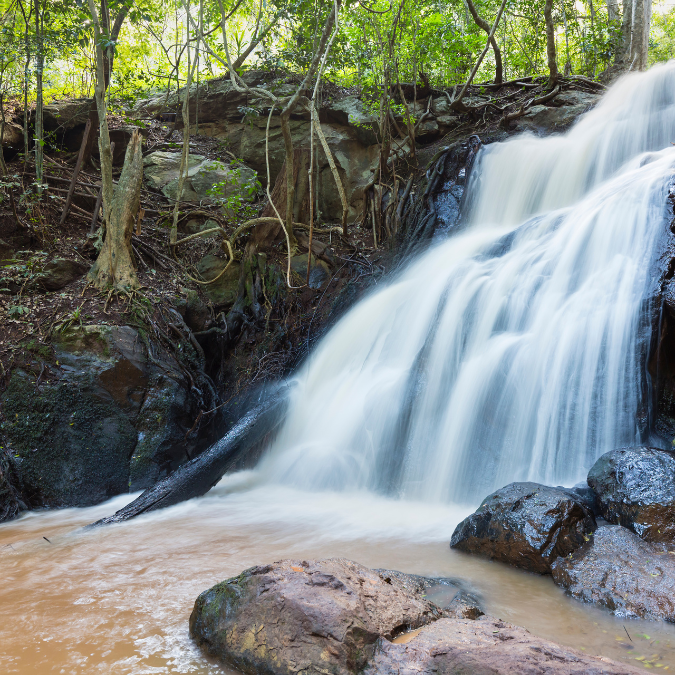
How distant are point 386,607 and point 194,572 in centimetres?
141

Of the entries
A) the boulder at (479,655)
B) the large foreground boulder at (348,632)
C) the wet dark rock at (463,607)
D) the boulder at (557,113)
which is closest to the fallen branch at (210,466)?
the large foreground boulder at (348,632)

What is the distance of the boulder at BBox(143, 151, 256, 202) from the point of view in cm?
912

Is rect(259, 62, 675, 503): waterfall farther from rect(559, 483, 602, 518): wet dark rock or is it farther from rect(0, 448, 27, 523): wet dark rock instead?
rect(0, 448, 27, 523): wet dark rock

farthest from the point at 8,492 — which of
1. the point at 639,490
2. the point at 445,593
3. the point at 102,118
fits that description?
the point at 639,490

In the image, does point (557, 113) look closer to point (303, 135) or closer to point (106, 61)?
point (303, 135)

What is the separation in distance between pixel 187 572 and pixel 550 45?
9258 mm

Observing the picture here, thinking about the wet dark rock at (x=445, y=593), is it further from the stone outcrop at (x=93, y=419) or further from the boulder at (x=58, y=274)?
the boulder at (x=58, y=274)

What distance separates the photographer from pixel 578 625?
2314mm

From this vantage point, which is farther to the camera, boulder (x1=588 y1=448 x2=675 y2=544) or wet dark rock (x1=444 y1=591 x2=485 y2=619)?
boulder (x1=588 y1=448 x2=675 y2=544)

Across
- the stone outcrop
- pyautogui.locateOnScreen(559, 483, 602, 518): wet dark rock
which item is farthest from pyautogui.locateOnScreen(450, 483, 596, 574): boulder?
the stone outcrop

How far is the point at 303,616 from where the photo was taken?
1.93m

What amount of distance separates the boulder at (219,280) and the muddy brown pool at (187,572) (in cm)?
351

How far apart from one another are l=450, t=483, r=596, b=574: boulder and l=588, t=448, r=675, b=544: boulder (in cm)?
17

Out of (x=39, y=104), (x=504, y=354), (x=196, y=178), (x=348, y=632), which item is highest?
(x=39, y=104)
